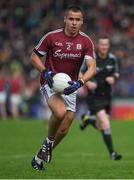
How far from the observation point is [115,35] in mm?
33281

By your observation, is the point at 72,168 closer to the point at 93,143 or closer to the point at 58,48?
the point at 58,48

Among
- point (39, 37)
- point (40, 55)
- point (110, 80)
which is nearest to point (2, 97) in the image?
point (39, 37)

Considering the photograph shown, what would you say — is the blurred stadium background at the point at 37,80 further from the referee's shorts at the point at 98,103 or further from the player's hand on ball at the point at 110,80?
the player's hand on ball at the point at 110,80

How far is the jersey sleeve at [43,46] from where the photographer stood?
11.5m

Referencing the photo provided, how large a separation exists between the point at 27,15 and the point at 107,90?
1922cm

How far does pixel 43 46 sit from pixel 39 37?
2110 centimetres

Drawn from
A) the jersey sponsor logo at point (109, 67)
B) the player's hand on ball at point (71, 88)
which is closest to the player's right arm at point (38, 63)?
the player's hand on ball at point (71, 88)

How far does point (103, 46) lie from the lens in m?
15.3

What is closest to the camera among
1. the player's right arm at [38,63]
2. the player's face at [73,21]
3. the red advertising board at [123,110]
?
the player's face at [73,21]

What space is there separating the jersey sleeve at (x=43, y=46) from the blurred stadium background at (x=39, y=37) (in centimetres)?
1639

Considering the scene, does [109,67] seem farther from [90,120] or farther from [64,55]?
[64,55]

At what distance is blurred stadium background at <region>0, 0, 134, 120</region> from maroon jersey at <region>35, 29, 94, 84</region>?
16.4 meters

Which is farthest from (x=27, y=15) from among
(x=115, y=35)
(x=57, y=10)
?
(x=115, y=35)

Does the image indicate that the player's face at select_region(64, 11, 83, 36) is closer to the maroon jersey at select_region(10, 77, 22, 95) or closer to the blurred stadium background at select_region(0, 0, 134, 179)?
the blurred stadium background at select_region(0, 0, 134, 179)
